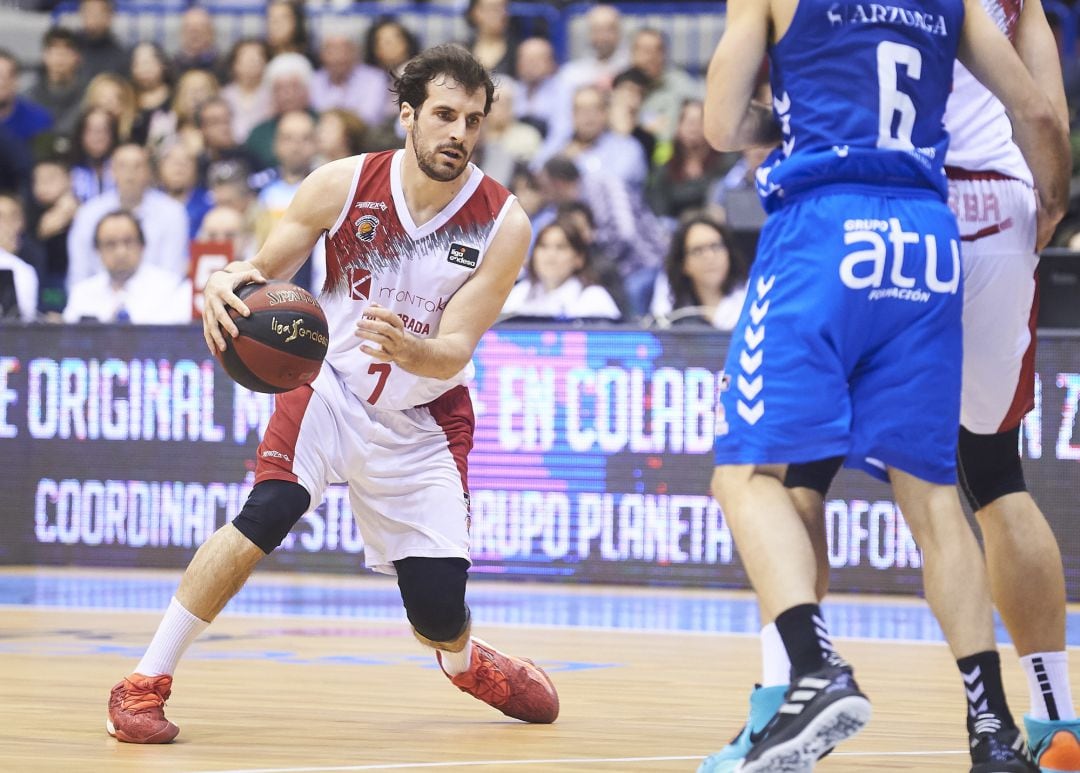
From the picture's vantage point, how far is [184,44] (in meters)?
14.2

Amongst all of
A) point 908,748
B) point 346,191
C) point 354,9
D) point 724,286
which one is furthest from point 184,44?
point 908,748

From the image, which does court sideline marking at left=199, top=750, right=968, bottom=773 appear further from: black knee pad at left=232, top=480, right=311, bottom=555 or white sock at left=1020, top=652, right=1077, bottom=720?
black knee pad at left=232, top=480, right=311, bottom=555

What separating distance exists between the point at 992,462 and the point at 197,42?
10919 millimetres

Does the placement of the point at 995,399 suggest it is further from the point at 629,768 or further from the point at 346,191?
the point at 346,191

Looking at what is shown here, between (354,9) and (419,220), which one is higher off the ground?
(354,9)

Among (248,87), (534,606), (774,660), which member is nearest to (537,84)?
(248,87)

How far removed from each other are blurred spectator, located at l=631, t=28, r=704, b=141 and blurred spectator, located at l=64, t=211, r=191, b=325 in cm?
352

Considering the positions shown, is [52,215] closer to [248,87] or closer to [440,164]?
[248,87]

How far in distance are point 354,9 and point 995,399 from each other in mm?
11120

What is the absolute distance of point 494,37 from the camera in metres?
13.2

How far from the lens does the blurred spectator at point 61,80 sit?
1412 centimetres

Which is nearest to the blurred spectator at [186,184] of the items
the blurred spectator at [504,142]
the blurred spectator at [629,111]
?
the blurred spectator at [504,142]

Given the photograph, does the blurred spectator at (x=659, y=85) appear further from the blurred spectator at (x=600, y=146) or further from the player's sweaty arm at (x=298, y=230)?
the player's sweaty arm at (x=298, y=230)

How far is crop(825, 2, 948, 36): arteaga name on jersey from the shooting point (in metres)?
3.74
